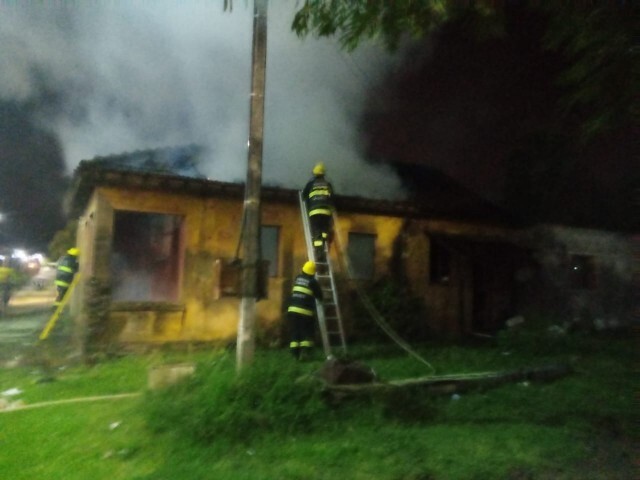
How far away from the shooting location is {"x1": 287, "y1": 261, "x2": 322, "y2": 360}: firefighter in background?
→ 849 cm

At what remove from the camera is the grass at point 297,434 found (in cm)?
488

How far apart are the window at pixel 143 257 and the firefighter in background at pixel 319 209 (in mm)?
2981

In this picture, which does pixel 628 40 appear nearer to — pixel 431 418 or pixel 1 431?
pixel 431 418

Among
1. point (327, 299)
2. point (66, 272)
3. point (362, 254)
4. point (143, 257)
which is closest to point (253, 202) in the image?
point (327, 299)

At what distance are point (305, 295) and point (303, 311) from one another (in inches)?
9.4

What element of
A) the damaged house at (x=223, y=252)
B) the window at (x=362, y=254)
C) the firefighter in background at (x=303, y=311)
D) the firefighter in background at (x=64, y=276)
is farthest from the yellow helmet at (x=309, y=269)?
the firefighter in background at (x=64, y=276)

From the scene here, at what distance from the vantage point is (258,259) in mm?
6469

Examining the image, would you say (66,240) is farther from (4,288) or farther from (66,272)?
(66,272)

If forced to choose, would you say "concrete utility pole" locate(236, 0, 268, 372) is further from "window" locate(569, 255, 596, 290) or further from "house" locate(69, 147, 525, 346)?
"window" locate(569, 255, 596, 290)

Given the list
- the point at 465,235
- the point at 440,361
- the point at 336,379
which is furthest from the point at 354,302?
the point at 336,379

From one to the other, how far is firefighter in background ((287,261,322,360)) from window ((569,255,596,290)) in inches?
387

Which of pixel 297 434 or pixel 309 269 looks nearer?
pixel 297 434

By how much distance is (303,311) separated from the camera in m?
8.46

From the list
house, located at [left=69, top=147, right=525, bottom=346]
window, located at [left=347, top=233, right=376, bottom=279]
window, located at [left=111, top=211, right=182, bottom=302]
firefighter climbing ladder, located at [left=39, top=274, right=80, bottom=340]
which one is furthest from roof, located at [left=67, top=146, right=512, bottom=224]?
firefighter climbing ladder, located at [left=39, top=274, right=80, bottom=340]
